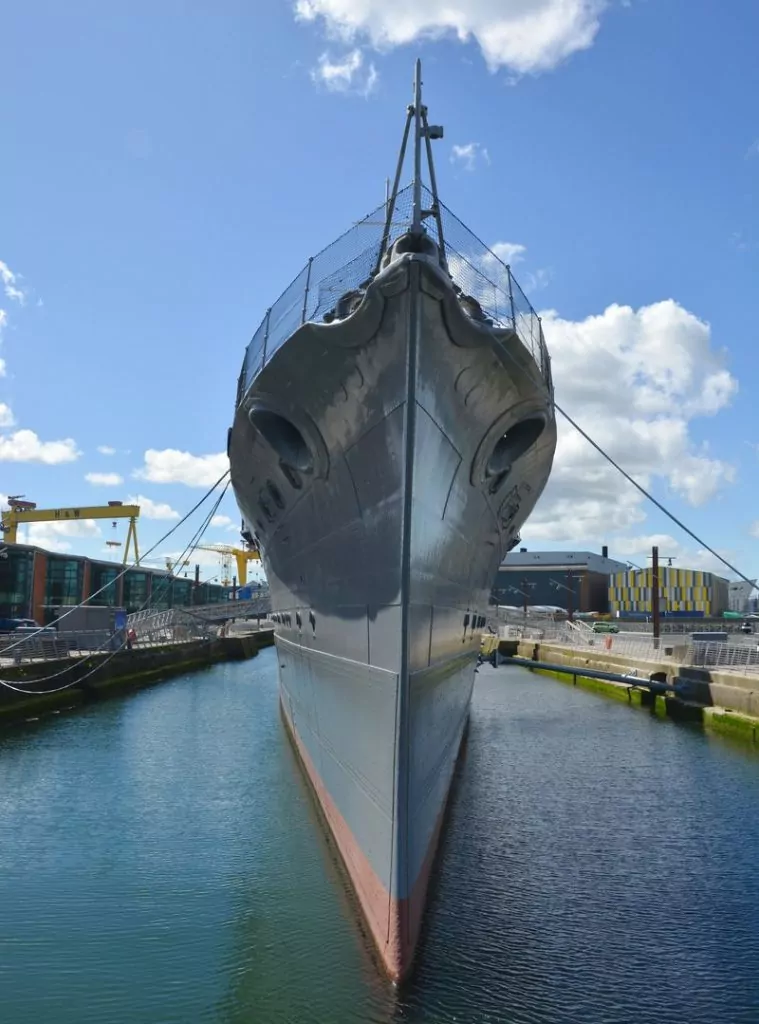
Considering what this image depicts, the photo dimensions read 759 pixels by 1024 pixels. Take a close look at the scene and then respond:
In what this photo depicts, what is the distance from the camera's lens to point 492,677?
35.3 meters

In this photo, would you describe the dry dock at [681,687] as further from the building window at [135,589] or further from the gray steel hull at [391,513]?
the building window at [135,589]

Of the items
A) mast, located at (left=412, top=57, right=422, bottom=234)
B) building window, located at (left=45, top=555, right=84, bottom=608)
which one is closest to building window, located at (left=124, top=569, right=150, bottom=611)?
building window, located at (left=45, top=555, right=84, bottom=608)

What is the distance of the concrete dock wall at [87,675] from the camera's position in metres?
18.2

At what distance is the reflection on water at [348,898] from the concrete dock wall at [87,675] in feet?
12.7

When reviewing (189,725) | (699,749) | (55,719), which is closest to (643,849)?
(699,749)

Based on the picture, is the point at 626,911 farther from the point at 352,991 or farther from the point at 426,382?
the point at 426,382

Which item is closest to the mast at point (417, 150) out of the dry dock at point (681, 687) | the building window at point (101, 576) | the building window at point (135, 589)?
the dry dock at point (681, 687)

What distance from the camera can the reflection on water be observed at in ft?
18.1

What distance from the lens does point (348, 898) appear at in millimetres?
7223

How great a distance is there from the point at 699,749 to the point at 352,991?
1253 cm

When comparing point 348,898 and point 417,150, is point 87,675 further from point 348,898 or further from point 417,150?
point 417,150

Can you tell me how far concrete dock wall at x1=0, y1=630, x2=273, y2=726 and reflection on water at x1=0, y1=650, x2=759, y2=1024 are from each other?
12.7 ft

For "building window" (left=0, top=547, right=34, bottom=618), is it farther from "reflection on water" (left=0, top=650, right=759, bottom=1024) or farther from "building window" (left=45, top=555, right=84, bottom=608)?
"reflection on water" (left=0, top=650, right=759, bottom=1024)

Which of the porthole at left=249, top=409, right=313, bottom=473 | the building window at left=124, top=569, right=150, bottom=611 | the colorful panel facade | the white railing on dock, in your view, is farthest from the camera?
the colorful panel facade
